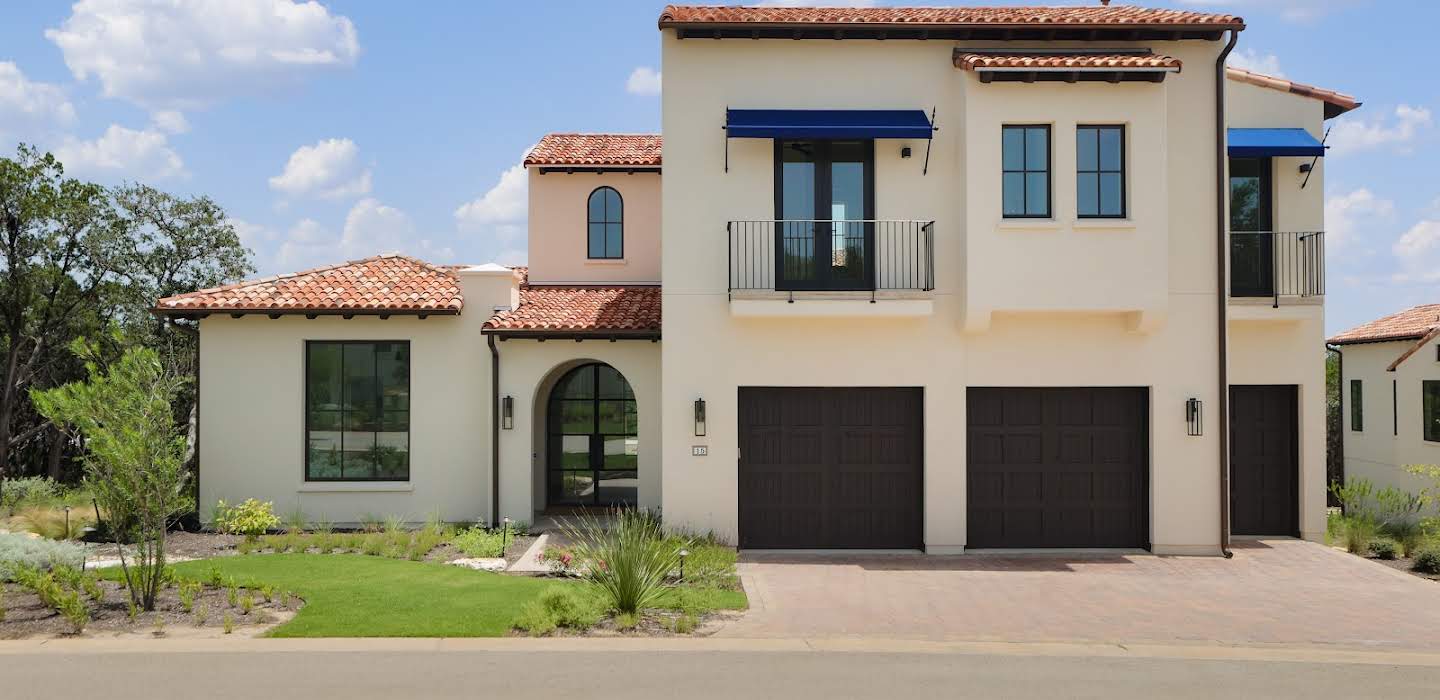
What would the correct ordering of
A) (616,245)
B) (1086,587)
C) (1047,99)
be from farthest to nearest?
(616,245) < (1047,99) < (1086,587)

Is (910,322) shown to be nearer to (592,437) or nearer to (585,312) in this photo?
(585,312)

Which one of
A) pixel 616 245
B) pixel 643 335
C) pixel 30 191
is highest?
pixel 30 191

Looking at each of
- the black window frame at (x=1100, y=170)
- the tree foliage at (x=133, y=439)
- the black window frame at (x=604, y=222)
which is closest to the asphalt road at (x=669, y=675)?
the tree foliage at (x=133, y=439)

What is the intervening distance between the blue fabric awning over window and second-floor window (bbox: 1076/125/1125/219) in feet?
7.58

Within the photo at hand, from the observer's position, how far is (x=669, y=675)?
8.51 m

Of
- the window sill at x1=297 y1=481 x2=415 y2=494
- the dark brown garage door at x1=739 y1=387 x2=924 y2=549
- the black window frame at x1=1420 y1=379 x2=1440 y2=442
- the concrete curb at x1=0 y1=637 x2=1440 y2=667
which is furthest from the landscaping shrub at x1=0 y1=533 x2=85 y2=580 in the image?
the black window frame at x1=1420 y1=379 x2=1440 y2=442

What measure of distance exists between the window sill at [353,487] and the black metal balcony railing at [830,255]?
6555 millimetres

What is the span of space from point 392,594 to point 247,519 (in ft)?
17.6

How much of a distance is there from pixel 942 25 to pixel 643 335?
6.40 metres

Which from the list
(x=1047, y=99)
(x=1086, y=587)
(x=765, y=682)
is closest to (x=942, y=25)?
(x=1047, y=99)

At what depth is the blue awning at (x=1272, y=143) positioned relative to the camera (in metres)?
15.0

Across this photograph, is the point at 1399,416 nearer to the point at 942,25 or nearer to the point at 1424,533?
the point at 1424,533

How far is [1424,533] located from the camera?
50.1 ft

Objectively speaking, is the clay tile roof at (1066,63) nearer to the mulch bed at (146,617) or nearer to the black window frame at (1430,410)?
the mulch bed at (146,617)
